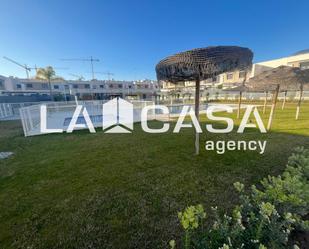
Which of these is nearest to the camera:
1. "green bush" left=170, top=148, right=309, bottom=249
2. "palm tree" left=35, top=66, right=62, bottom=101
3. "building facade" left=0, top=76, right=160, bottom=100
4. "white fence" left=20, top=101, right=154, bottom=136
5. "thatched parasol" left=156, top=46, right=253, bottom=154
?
"green bush" left=170, top=148, right=309, bottom=249

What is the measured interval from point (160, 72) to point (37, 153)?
4.79 meters

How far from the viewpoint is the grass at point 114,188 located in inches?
82.0

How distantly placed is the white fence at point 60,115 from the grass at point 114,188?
2.47m

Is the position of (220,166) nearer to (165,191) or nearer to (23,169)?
(165,191)

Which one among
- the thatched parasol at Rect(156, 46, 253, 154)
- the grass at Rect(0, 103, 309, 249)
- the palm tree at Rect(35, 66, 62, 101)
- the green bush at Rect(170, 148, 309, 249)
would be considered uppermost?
the palm tree at Rect(35, 66, 62, 101)

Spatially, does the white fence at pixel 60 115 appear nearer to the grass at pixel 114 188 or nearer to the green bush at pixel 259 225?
the grass at pixel 114 188

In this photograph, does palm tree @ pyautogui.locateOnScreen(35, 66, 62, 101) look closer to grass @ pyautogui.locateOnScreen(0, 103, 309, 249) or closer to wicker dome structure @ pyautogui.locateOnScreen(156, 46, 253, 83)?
grass @ pyautogui.locateOnScreen(0, 103, 309, 249)

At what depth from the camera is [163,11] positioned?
12.5 meters

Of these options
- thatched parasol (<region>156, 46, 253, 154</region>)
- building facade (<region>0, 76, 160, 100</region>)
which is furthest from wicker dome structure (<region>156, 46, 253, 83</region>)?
building facade (<region>0, 76, 160, 100</region>)

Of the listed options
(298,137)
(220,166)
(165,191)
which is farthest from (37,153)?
(298,137)

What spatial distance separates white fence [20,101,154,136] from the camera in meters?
7.89

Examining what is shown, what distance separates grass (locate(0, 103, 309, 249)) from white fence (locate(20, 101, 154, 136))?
2466mm

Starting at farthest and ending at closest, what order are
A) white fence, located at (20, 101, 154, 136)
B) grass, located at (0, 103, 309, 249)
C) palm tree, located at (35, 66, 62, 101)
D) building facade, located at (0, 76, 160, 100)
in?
palm tree, located at (35, 66, 62, 101) < building facade, located at (0, 76, 160, 100) < white fence, located at (20, 101, 154, 136) < grass, located at (0, 103, 309, 249)

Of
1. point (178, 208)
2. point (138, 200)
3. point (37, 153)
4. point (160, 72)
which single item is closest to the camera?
point (178, 208)
